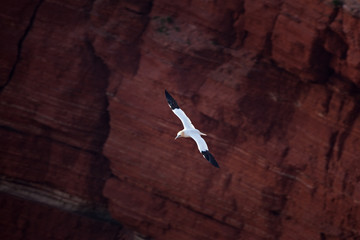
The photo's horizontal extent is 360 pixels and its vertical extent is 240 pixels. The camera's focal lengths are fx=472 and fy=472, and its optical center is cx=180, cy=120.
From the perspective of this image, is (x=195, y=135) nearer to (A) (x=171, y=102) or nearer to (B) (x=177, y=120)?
(A) (x=171, y=102)

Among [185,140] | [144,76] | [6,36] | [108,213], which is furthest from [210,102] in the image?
[6,36]

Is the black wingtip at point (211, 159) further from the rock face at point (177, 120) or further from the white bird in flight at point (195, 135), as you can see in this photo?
the rock face at point (177, 120)

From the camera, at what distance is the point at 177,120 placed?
11.9 metres

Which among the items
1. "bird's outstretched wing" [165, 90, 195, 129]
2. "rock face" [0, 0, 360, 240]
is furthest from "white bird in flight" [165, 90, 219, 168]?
"rock face" [0, 0, 360, 240]

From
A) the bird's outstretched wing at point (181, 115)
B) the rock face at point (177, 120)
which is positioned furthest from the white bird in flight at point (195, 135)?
the rock face at point (177, 120)

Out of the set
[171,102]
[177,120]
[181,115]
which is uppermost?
[171,102]

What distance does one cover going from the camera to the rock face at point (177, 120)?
10883 mm

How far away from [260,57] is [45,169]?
273 inches

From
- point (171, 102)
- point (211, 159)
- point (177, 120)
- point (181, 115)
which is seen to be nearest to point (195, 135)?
point (181, 115)

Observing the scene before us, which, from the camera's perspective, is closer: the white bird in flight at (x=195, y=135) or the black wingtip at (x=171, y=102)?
the white bird in flight at (x=195, y=135)

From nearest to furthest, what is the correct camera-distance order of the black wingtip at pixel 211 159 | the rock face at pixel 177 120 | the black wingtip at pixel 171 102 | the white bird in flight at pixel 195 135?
the black wingtip at pixel 211 159 → the white bird in flight at pixel 195 135 → the black wingtip at pixel 171 102 → the rock face at pixel 177 120

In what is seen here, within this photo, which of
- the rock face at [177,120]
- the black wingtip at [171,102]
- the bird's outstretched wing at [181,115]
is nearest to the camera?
the bird's outstretched wing at [181,115]

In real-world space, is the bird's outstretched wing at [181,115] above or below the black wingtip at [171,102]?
below

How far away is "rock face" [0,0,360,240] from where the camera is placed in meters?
10.9
